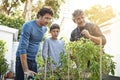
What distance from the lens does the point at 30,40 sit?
456cm

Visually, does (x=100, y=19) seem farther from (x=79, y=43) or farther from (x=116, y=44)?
(x=79, y=43)

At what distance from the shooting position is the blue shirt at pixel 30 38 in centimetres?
442

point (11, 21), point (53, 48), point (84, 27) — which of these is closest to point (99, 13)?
point (11, 21)

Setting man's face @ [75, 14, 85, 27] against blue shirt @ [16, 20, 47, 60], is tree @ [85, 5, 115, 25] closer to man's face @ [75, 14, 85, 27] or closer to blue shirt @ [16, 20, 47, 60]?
man's face @ [75, 14, 85, 27]

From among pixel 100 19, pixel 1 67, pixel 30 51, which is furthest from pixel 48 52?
pixel 100 19

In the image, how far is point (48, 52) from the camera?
18.2 ft

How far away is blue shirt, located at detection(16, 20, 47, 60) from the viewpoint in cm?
442

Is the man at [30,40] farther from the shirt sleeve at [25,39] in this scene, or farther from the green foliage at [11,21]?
the green foliage at [11,21]

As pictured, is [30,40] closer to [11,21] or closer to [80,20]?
[80,20]

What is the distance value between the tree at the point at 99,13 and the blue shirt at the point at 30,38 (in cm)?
2779

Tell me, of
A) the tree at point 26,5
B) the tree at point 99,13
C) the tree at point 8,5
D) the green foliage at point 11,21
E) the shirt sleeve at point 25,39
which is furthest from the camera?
the tree at point 99,13

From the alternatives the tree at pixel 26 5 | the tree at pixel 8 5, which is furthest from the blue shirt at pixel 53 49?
the tree at pixel 8 5

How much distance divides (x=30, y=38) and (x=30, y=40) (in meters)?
0.03

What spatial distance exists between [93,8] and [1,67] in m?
23.3
